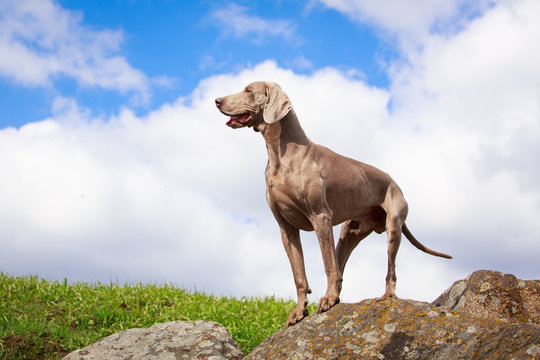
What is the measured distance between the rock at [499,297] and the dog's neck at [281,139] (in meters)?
2.57

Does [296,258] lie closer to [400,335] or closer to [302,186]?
[302,186]

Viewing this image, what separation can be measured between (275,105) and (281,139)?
33 centimetres

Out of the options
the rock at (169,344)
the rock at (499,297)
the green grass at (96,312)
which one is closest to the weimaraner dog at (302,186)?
the rock at (499,297)

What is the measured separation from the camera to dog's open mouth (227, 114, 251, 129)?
509 cm

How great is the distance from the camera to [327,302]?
4797mm

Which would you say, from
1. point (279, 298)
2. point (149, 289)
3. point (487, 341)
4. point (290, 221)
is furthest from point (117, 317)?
point (487, 341)

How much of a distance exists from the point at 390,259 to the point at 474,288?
3.97ft

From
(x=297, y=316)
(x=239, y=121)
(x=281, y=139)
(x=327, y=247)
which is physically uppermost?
(x=239, y=121)

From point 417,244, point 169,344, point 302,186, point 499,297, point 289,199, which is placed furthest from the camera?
point 169,344

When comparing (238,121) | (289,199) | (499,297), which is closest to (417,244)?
(499,297)

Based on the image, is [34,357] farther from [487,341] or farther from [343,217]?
[487,341]

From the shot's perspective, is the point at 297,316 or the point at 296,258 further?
the point at 296,258

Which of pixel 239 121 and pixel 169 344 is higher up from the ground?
pixel 239 121

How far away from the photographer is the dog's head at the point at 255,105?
195 inches
